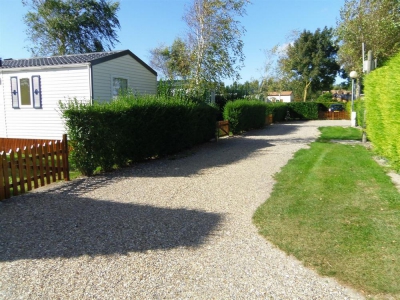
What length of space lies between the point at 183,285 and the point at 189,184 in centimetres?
427

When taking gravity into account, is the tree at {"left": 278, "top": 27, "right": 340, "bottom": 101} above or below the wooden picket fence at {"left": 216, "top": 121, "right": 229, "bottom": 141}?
above

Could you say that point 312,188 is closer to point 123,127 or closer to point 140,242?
point 140,242

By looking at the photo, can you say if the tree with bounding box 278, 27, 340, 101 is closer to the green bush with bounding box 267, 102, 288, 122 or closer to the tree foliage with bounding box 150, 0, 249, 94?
the green bush with bounding box 267, 102, 288, 122

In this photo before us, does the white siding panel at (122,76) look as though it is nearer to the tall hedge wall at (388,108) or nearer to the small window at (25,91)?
the small window at (25,91)

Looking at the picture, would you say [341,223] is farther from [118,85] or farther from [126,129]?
[118,85]

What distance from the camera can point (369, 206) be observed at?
18.1 ft

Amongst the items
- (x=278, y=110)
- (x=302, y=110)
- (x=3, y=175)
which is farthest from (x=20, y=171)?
(x=302, y=110)

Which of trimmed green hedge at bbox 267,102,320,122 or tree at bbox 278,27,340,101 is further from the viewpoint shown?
tree at bbox 278,27,340,101

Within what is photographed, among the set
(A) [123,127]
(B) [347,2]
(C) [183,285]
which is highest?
(B) [347,2]

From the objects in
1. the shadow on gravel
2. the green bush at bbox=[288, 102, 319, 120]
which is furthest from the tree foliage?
the green bush at bbox=[288, 102, 319, 120]

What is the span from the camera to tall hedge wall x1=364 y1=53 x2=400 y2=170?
5.93m

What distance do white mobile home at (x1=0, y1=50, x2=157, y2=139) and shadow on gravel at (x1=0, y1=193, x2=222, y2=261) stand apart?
760 cm

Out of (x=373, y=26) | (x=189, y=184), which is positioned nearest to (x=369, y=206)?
(x=189, y=184)

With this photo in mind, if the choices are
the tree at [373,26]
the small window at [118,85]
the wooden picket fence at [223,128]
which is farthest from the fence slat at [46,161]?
the tree at [373,26]
